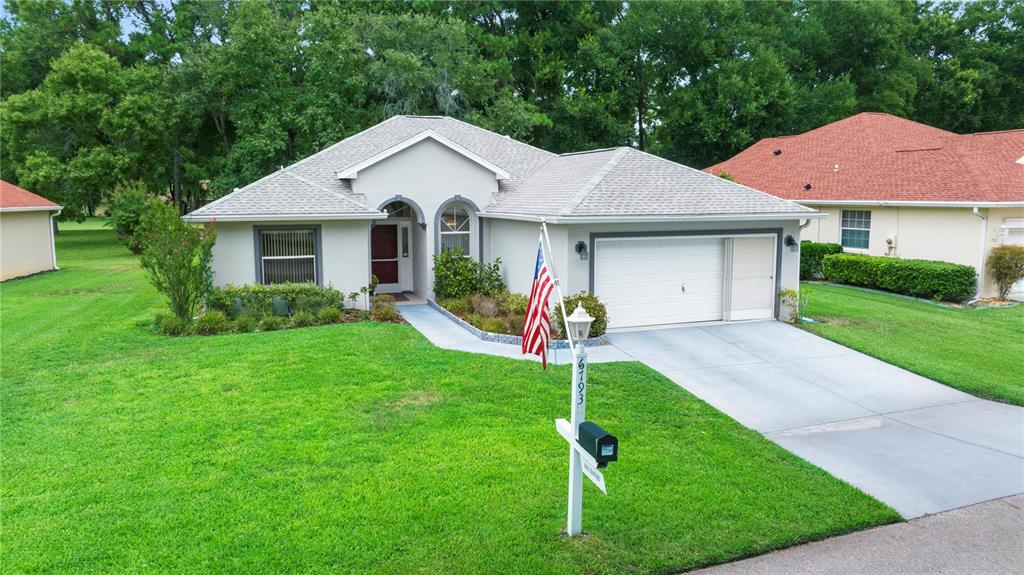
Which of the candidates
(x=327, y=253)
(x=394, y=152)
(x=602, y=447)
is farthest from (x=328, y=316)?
(x=602, y=447)

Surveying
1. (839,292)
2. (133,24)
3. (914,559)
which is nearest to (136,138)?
(133,24)

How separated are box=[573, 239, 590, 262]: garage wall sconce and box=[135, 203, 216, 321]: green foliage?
774cm

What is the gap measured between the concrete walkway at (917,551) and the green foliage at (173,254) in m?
12.3

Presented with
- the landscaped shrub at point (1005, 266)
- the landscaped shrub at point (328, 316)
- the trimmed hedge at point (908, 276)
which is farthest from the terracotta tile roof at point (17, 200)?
the landscaped shrub at point (1005, 266)

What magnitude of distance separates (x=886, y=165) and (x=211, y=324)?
21.9 meters

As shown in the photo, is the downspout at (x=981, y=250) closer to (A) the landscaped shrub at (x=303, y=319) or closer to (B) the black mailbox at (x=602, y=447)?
(A) the landscaped shrub at (x=303, y=319)

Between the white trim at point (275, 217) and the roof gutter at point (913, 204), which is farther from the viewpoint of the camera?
the roof gutter at point (913, 204)

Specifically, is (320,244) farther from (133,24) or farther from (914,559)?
(133,24)

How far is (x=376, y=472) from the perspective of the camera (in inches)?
289

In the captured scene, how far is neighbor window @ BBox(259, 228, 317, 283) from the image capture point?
53.3ft

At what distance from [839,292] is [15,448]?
19730mm

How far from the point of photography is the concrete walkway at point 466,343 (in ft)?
39.9

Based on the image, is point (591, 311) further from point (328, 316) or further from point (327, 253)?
point (327, 253)

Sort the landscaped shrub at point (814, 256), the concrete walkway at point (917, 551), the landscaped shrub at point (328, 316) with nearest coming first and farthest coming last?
1. the concrete walkway at point (917, 551)
2. the landscaped shrub at point (328, 316)
3. the landscaped shrub at point (814, 256)
